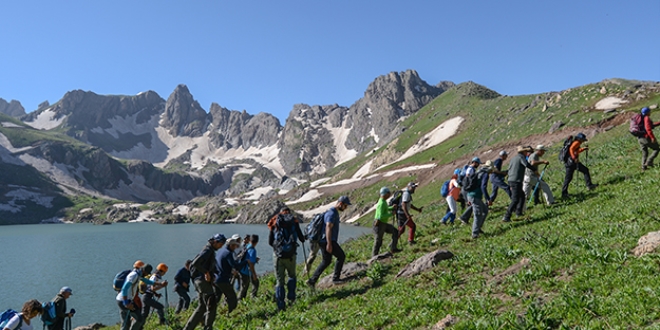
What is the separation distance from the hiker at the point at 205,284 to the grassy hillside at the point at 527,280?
108 cm

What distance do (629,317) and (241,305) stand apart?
14.4 meters

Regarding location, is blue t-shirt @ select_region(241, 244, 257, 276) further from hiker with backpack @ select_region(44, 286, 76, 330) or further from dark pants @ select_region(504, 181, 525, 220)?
dark pants @ select_region(504, 181, 525, 220)

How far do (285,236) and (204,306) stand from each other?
3639mm

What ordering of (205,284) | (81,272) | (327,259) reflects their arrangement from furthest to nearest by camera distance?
(81,272) → (327,259) → (205,284)

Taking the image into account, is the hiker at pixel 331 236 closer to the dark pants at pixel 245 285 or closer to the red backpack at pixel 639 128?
the dark pants at pixel 245 285

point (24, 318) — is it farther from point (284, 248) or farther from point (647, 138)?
point (647, 138)

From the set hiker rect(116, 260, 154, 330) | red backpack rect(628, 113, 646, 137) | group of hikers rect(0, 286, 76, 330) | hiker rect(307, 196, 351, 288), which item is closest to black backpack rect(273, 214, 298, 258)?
hiker rect(307, 196, 351, 288)

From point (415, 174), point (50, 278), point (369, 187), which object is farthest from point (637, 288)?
point (369, 187)

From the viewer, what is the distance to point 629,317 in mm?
6598

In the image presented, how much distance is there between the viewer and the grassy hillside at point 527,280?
24.5ft

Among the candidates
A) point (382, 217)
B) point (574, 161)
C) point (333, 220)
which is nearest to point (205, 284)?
point (333, 220)

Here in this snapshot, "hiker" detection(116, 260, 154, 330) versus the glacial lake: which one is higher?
"hiker" detection(116, 260, 154, 330)

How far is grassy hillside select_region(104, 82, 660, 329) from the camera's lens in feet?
24.5

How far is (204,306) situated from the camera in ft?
42.6
